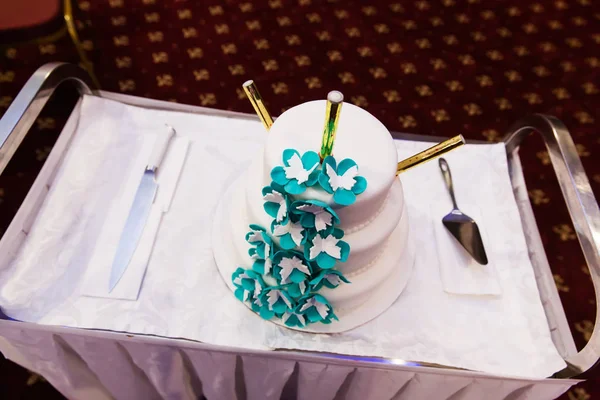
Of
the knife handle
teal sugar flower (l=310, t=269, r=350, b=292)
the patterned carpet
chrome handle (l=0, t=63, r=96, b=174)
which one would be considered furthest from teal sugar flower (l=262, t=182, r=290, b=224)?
the patterned carpet

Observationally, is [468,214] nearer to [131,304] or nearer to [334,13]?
[131,304]

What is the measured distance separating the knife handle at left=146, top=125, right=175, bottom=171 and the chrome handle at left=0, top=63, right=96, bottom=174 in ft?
0.78

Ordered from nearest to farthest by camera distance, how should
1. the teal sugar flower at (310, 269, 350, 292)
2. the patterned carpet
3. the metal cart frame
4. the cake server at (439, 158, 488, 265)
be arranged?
the teal sugar flower at (310, 269, 350, 292) → the metal cart frame → the cake server at (439, 158, 488, 265) → the patterned carpet

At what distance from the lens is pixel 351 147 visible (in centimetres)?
68

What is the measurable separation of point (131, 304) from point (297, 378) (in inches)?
14.0

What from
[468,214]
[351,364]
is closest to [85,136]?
[351,364]

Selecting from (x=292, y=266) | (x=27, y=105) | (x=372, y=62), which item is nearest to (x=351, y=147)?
(x=292, y=266)

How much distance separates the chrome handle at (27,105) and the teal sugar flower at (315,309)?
0.62 meters

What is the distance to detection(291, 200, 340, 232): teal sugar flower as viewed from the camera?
23.5 inches

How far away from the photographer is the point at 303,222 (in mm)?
617

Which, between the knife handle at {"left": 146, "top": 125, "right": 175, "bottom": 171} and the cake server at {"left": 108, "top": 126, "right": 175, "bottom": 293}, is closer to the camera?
the cake server at {"left": 108, "top": 126, "right": 175, "bottom": 293}

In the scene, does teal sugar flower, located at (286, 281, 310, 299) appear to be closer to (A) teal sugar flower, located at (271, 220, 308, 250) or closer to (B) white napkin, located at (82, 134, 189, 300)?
(A) teal sugar flower, located at (271, 220, 308, 250)

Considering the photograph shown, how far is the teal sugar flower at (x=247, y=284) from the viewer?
0.74 m

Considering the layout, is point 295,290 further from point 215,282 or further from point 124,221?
point 124,221
